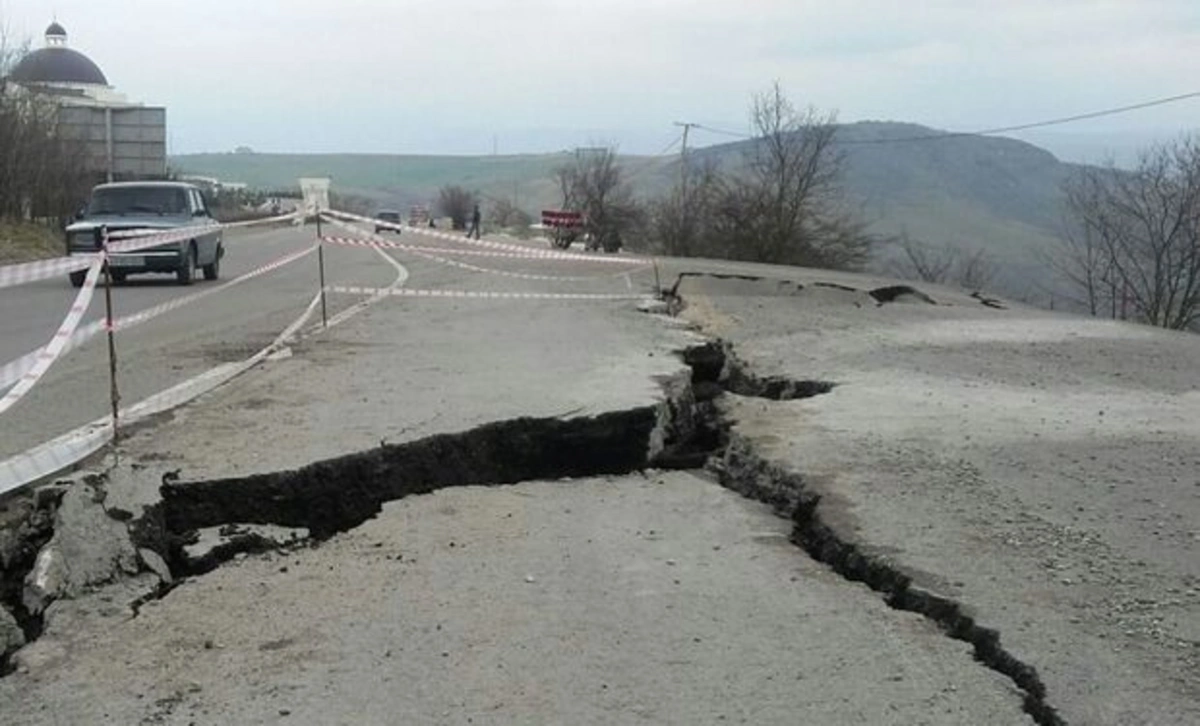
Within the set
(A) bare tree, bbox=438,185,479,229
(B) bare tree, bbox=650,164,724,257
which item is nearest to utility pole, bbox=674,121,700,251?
(B) bare tree, bbox=650,164,724,257

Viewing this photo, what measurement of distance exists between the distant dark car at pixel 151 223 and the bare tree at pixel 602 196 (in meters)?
28.9

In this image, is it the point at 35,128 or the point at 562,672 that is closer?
the point at 562,672

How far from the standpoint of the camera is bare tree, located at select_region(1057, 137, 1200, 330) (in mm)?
33406

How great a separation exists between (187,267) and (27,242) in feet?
48.2

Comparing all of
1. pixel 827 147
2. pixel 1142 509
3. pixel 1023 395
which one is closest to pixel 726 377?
pixel 1023 395

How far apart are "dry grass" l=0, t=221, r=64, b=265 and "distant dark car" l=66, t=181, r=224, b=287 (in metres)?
7.77

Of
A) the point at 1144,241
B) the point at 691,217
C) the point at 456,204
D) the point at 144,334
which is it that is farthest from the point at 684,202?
the point at 456,204

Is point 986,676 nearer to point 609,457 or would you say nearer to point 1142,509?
point 1142,509

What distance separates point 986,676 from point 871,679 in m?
0.40

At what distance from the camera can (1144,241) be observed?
3478 centimetres

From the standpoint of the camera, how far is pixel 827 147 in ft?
152

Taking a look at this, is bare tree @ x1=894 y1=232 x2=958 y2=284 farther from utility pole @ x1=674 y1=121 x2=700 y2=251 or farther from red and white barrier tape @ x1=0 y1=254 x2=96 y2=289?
red and white barrier tape @ x1=0 y1=254 x2=96 y2=289

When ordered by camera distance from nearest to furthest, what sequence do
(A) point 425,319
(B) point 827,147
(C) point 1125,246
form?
(A) point 425,319, (C) point 1125,246, (B) point 827,147

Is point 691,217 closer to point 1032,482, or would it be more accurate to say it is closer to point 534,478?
point 534,478
